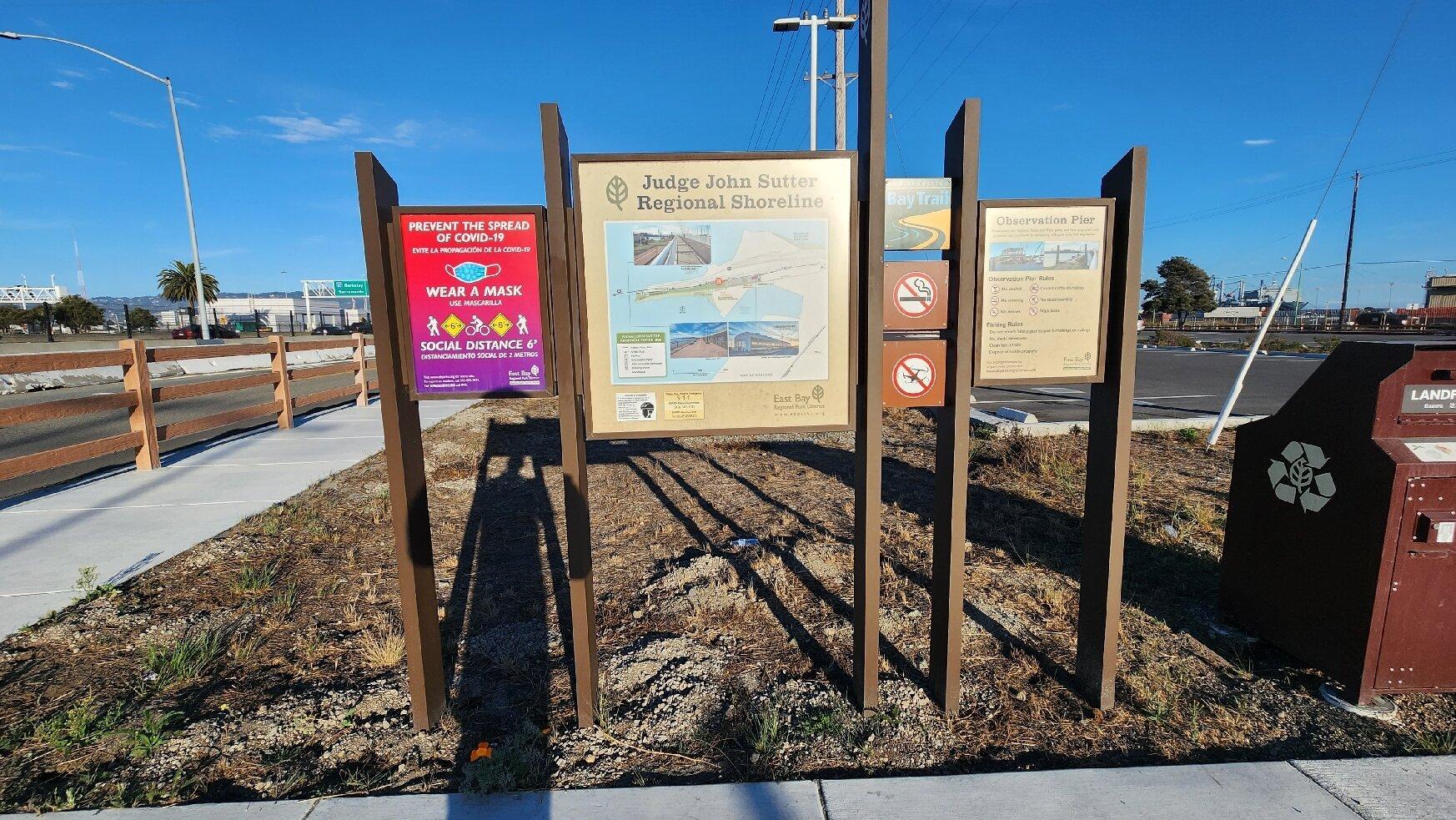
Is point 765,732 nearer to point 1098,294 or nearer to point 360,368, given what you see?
point 1098,294

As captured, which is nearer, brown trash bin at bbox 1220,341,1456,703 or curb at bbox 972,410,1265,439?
brown trash bin at bbox 1220,341,1456,703

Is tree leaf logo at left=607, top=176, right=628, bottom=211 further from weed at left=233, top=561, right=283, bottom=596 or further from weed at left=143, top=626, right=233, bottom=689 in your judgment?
weed at left=233, top=561, right=283, bottom=596

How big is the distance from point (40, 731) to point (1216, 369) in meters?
23.5

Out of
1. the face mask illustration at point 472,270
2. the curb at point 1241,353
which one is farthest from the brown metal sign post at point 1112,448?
the curb at point 1241,353

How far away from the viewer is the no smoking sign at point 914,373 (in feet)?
8.79

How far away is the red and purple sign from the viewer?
2479 millimetres

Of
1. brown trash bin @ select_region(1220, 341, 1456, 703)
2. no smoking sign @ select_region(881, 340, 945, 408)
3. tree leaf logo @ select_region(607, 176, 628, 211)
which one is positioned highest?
tree leaf logo @ select_region(607, 176, 628, 211)

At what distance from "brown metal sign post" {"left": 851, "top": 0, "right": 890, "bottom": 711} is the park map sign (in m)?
0.07

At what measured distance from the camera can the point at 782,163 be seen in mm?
2506

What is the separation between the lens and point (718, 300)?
8.41 feet

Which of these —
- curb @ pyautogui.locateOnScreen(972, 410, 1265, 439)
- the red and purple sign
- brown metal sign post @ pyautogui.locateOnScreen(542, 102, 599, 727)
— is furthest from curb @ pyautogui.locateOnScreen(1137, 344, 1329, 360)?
the red and purple sign

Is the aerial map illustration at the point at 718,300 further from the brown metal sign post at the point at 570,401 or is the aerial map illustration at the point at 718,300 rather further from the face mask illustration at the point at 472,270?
the face mask illustration at the point at 472,270

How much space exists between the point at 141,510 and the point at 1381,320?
7112 cm

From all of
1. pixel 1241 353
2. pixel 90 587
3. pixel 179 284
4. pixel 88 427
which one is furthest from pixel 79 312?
pixel 1241 353
